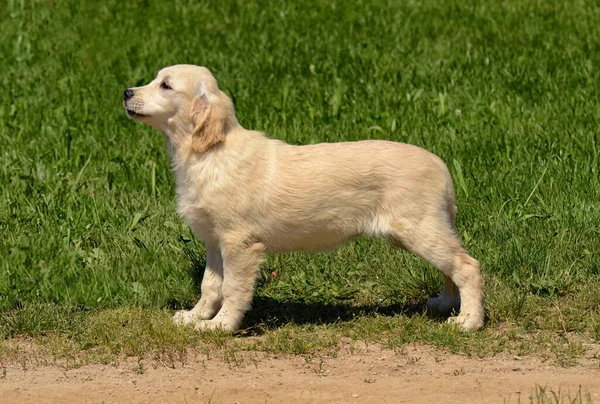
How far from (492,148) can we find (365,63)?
9.92 feet

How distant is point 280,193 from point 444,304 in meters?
1.33

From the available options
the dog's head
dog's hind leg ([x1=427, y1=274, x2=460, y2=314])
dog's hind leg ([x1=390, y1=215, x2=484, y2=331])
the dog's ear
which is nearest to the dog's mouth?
the dog's head

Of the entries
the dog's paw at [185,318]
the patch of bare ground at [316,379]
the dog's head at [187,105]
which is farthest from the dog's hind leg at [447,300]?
the dog's head at [187,105]

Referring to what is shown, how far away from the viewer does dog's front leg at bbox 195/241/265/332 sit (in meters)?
6.50

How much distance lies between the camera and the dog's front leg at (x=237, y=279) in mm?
6496

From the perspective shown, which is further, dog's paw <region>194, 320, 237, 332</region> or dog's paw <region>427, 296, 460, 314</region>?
dog's paw <region>427, 296, 460, 314</region>

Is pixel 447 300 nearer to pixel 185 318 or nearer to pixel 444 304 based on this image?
pixel 444 304

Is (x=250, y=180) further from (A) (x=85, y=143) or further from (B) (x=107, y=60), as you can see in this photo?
(B) (x=107, y=60)

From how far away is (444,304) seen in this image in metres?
6.99

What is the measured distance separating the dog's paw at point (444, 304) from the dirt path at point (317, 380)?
707 millimetres

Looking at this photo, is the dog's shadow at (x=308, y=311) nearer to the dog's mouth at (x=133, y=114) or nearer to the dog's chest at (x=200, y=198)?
the dog's chest at (x=200, y=198)

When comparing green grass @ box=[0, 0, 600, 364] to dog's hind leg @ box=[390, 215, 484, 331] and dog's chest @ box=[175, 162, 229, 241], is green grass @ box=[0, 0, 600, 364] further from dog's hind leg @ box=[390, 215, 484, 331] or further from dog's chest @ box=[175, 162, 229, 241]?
dog's chest @ box=[175, 162, 229, 241]

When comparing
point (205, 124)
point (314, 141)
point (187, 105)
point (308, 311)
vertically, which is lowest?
point (308, 311)

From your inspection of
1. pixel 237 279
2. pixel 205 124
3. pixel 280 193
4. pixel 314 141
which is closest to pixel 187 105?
pixel 205 124
